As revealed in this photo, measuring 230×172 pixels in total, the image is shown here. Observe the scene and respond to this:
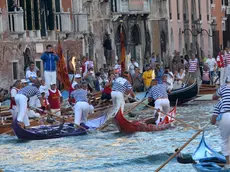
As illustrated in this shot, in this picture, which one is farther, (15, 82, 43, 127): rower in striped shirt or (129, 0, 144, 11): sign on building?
(129, 0, 144, 11): sign on building

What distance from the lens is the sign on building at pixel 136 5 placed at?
44531 mm

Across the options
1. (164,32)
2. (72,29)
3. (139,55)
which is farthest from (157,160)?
(164,32)

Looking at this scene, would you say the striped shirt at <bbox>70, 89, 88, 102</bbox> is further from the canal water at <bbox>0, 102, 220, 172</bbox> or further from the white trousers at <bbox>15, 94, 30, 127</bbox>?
the white trousers at <bbox>15, 94, 30, 127</bbox>

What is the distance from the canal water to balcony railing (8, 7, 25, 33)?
29.9 feet

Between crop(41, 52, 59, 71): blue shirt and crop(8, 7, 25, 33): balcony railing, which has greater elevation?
crop(8, 7, 25, 33): balcony railing

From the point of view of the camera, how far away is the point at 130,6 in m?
44.4

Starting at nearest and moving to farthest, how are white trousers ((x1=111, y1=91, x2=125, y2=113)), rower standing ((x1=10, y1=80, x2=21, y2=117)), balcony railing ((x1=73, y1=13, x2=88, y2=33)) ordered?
rower standing ((x1=10, y1=80, x2=21, y2=117)) → white trousers ((x1=111, y1=91, x2=125, y2=113)) → balcony railing ((x1=73, y1=13, x2=88, y2=33))

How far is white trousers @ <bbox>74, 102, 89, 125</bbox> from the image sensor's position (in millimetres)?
24250

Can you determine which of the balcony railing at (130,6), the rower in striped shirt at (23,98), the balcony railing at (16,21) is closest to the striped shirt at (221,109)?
the rower in striped shirt at (23,98)

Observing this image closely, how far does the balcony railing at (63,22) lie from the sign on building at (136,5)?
651cm

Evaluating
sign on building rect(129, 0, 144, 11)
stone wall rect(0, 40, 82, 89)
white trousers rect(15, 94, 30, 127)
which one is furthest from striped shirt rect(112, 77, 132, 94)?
sign on building rect(129, 0, 144, 11)

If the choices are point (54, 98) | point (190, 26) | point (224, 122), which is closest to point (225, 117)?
point (224, 122)

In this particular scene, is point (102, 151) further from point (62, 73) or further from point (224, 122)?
point (62, 73)

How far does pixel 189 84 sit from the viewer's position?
32.3 meters
